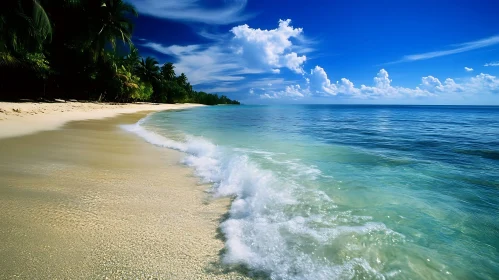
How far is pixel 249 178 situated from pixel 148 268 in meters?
2.80

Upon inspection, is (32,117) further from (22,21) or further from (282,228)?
(282,228)

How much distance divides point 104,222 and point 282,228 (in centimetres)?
203

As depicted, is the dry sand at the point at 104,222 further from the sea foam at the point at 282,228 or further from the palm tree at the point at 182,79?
the palm tree at the point at 182,79

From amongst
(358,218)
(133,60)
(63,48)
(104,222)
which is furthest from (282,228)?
(133,60)

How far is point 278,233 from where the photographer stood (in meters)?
2.73

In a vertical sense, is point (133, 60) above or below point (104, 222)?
above

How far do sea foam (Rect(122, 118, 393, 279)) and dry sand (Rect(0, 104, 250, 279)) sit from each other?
24 centimetres

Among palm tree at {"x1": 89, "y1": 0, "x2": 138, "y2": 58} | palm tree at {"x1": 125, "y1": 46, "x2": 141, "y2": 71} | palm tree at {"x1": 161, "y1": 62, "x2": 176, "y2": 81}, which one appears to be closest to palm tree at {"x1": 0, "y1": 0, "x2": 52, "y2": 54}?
palm tree at {"x1": 89, "y1": 0, "x2": 138, "y2": 58}

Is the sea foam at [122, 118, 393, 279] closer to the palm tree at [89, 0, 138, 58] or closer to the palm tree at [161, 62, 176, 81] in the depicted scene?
the palm tree at [89, 0, 138, 58]

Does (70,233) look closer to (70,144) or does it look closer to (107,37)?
(70,144)

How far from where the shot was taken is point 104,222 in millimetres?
2793

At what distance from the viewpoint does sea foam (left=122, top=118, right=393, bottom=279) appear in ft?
7.16

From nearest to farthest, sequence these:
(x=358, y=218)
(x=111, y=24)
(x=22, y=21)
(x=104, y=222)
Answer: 1. (x=104, y=222)
2. (x=358, y=218)
3. (x=22, y=21)
4. (x=111, y=24)

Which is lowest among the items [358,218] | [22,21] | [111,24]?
[358,218]
